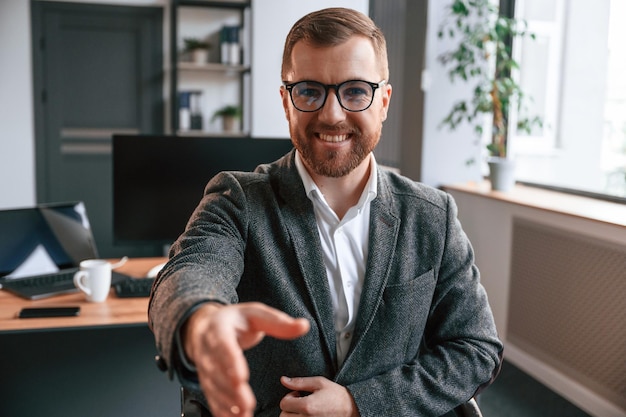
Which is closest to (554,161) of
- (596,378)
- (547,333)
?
(547,333)

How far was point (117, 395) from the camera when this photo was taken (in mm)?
2297

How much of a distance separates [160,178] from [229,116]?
10.5ft

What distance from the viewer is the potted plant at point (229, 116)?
17.3 ft

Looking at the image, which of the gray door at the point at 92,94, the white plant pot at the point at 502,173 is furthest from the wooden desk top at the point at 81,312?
the gray door at the point at 92,94

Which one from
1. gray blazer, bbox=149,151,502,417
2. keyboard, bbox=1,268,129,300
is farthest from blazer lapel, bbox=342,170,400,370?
keyboard, bbox=1,268,129,300

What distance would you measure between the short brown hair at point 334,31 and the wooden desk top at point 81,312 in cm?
88

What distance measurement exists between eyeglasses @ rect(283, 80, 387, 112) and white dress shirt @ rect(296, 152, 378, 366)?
154mm

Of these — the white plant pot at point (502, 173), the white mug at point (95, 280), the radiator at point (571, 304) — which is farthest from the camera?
the white plant pot at point (502, 173)

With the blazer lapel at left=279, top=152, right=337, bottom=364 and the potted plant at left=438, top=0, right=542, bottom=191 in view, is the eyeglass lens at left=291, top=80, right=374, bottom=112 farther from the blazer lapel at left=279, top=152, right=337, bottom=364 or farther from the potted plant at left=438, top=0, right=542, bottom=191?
the potted plant at left=438, top=0, right=542, bottom=191

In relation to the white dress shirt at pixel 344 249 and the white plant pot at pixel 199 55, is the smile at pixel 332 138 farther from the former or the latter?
the white plant pot at pixel 199 55

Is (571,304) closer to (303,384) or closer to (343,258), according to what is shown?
(343,258)

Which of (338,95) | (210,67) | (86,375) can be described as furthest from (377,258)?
(210,67)

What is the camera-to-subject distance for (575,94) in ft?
12.4

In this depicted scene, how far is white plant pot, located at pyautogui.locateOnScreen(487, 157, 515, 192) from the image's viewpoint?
3490 mm
